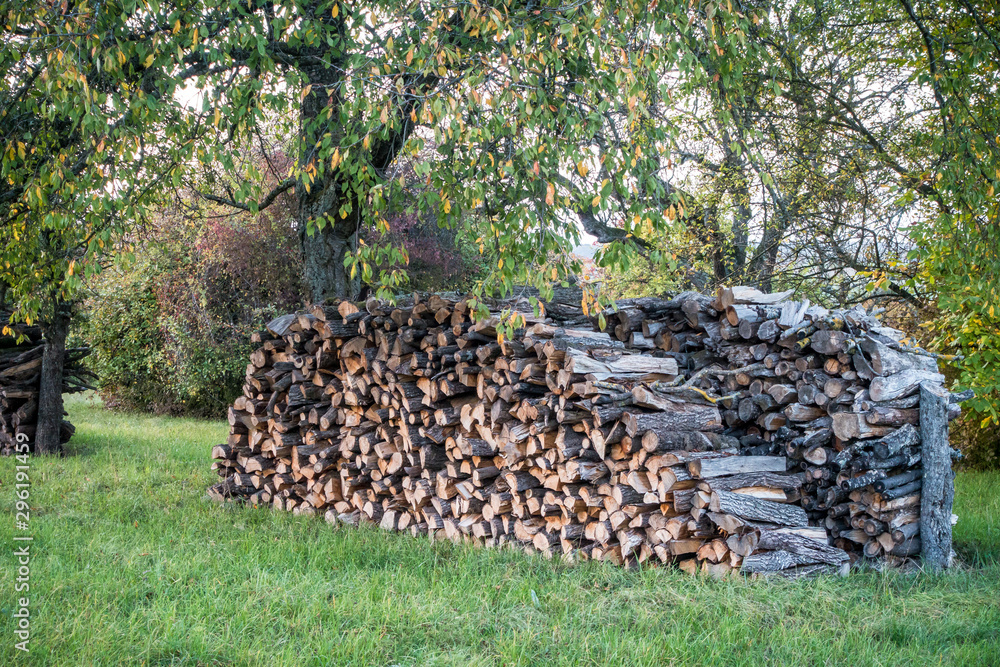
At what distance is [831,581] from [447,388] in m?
2.79

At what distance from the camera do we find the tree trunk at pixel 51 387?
8773 millimetres

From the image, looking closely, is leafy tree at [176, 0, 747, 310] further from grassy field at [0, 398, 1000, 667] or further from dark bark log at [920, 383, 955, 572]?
dark bark log at [920, 383, 955, 572]

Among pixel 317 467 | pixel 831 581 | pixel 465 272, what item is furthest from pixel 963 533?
pixel 465 272

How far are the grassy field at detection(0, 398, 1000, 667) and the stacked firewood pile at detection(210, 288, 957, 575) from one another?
302 mm

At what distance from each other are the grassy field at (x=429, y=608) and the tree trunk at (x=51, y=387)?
381cm

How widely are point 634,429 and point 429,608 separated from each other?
161 centimetres

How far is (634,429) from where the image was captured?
434 centimetres

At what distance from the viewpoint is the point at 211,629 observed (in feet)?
11.1

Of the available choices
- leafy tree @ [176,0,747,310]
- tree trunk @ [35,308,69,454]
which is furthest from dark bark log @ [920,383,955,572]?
tree trunk @ [35,308,69,454]

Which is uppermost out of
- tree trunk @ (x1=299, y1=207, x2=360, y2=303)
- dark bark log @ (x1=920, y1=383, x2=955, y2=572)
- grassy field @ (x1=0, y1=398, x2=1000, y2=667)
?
tree trunk @ (x1=299, y1=207, x2=360, y2=303)

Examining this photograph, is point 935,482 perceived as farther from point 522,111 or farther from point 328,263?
point 328,263

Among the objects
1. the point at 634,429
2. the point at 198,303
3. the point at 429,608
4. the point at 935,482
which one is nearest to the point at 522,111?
the point at 634,429

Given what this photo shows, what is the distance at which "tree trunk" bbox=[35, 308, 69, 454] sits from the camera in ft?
28.8

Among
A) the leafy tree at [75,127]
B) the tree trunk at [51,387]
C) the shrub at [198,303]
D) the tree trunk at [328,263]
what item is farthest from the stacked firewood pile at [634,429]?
the shrub at [198,303]
